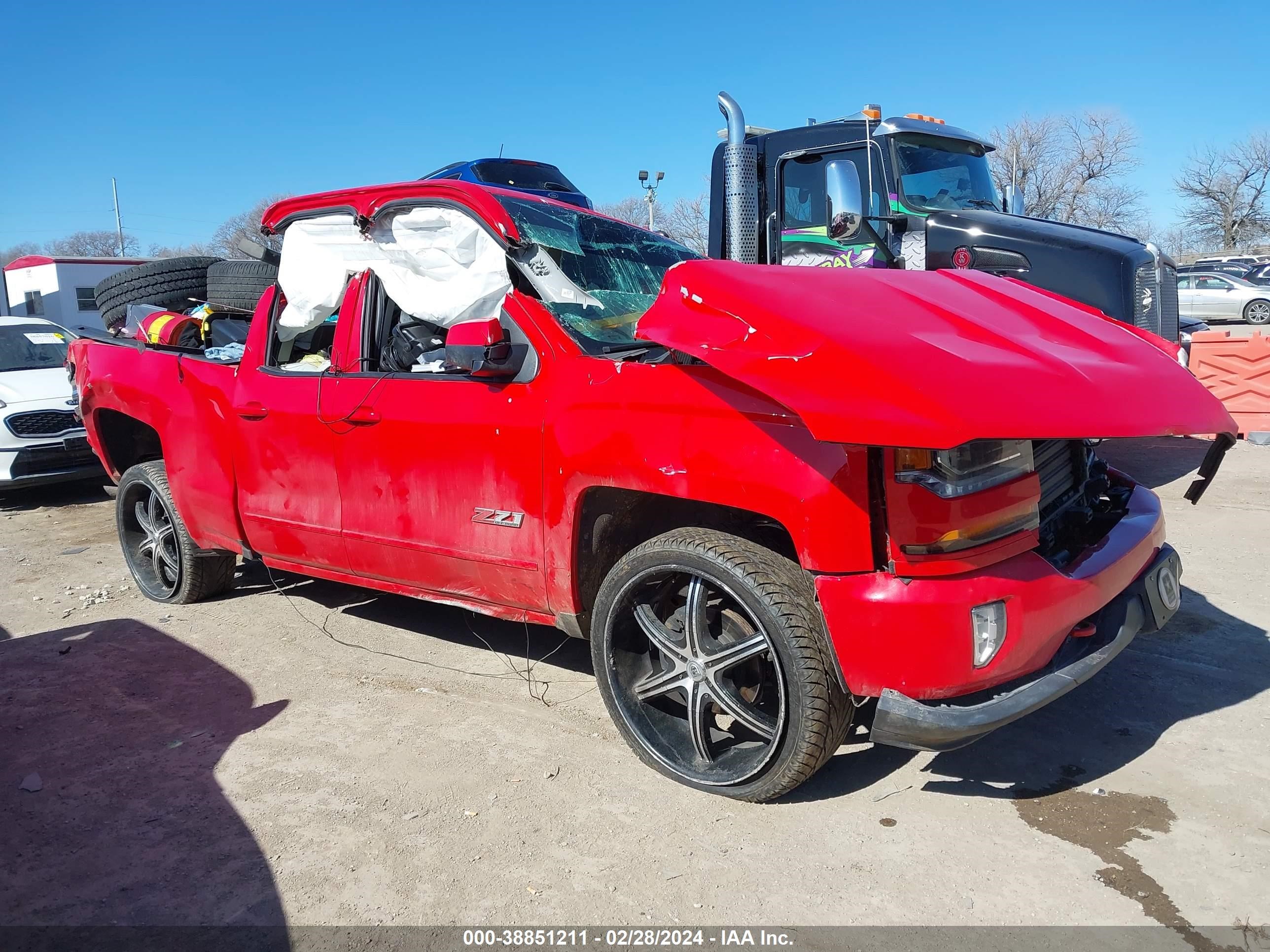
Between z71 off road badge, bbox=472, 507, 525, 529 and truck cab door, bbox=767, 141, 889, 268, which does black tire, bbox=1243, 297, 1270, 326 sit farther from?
z71 off road badge, bbox=472, 507, 525, 529

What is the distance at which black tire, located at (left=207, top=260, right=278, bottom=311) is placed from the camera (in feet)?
18.8

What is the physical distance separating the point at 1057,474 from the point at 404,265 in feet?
9.14

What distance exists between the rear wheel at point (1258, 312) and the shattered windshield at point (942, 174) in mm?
20888

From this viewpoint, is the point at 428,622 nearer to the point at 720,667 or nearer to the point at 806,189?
the point at 720,667

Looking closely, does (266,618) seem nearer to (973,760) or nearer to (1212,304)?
(973,760)

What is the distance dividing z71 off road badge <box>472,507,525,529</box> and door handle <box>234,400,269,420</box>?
4.64ft

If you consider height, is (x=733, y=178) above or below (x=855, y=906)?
above

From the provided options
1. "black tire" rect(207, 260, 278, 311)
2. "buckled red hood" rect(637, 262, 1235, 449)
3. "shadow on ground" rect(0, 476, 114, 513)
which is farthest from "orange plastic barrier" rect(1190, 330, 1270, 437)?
"shadow on ground" rect(0, 476, 114, 513)

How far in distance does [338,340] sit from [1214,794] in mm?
3790

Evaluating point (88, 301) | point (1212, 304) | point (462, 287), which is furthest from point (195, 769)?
point (1212, 304)

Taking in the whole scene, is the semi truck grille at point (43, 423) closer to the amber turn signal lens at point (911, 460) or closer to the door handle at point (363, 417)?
the door handle at point (363, 417)

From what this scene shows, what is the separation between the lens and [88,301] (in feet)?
78.9

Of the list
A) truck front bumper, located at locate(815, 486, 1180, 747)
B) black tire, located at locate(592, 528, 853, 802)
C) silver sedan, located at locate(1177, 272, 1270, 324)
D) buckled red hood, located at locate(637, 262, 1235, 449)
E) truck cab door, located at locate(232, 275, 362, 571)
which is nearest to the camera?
buckled red hood, located at locate(637, 262, 1235, 449)

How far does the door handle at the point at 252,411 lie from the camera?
4496 mm
